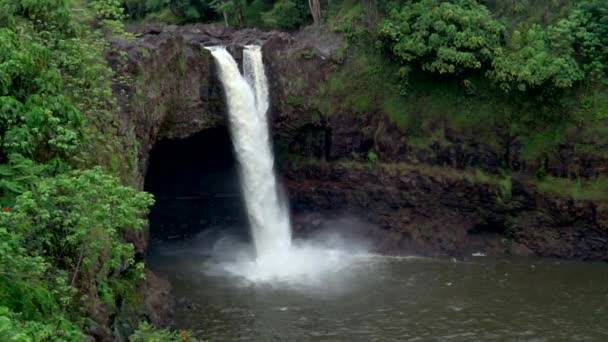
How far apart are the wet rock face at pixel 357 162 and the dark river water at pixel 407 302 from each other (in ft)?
4.06

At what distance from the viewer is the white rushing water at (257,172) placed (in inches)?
979

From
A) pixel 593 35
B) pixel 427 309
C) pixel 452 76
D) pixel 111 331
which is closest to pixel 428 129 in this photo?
pixel 452 76

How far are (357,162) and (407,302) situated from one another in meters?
8.09

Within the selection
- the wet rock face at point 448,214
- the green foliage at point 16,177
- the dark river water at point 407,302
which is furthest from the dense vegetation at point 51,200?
the wet rock face at point 448,214

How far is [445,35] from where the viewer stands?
81.6 feet

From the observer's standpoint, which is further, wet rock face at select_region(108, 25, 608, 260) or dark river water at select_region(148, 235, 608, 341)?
wet rock face at select_region(108, 25, 608, 260)

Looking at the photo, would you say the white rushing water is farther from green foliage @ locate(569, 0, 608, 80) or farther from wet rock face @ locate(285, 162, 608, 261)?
green foliage @ locate(569, 0, 608, 80)

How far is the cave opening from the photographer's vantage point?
27.2 meters

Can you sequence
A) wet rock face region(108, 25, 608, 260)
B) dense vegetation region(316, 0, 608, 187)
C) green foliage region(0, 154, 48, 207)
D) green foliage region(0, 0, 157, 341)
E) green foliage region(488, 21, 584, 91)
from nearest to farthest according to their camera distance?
green foliage region(0, 0, 157, 341), green foliage region(0, 154, 48, 207), wet rock face region(108, 25, 608, 260), green foliage region(488, 21, 584, 91), dense vegetation region(316, 0, 608, 187)

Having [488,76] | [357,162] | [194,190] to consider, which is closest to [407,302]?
[357,162]

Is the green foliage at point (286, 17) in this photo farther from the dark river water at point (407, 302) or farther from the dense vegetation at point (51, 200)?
the dense vegetation at point (51, 200)

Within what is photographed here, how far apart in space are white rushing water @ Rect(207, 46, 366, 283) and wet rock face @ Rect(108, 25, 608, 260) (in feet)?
1.76

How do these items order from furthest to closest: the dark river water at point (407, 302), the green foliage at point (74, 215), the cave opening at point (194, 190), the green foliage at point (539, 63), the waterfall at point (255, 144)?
the cave opening at point (194, 190) → the waterfall at point (255, 144) → the green foliage at point (539, 63) → the dark river water at point (407, 302) → the green foliage at point (74, 215)

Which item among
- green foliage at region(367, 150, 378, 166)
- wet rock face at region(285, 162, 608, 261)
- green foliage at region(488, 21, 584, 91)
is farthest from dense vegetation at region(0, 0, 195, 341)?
green foliage at region(488, 21, 584, 91)
